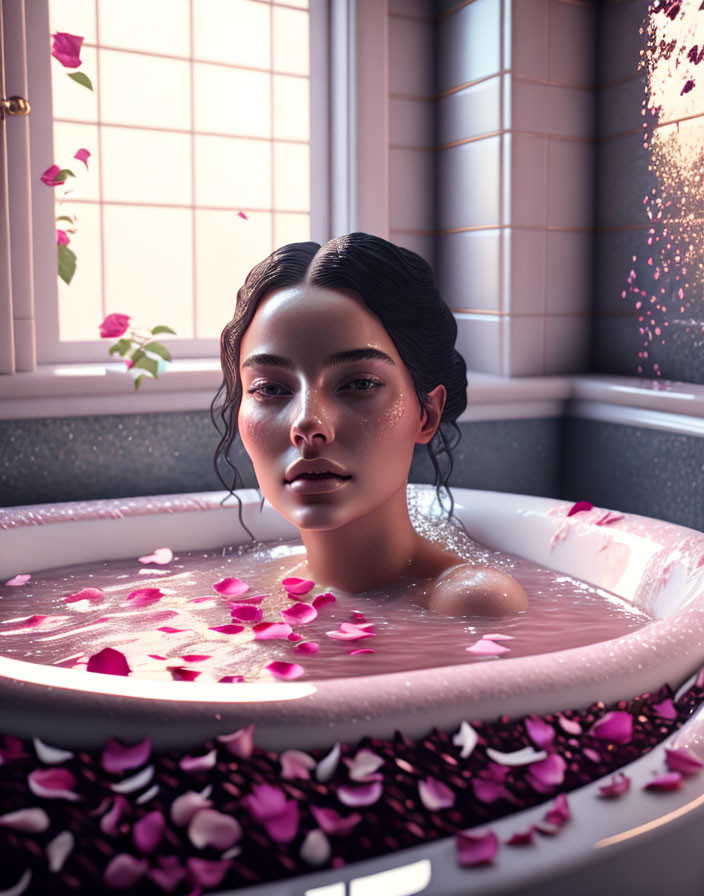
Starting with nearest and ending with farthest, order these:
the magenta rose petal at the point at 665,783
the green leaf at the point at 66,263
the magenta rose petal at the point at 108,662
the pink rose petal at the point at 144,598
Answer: the magenta rose petal at the point at 665,783
the magenta rose petal at the point at 108,662
the pink rose petal at the point at 144,598
the green leaf at the point at 66,263

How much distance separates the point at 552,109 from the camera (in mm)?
2594

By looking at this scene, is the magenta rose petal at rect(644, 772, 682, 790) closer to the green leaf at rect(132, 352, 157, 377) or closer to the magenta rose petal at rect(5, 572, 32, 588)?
the magenta rose petal at rect(5, 572, 32, 588)

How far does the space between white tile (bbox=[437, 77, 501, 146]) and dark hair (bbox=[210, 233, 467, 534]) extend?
124 cm

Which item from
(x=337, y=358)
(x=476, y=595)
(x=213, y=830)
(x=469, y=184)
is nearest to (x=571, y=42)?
(x=469, y=184)

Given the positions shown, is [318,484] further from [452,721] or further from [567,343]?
[567,343]

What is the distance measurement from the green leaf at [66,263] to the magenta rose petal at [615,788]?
201 centimetres

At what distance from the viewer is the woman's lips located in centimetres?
138

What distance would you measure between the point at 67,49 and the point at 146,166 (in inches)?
16.5

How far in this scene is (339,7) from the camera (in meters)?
2.70

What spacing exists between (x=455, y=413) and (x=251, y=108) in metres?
1.57

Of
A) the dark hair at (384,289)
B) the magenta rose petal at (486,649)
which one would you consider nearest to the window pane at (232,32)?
the dark hair at (384,289)

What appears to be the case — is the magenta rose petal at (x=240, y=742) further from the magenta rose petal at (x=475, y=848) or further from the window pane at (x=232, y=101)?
the window pane at (x=232, y=101)

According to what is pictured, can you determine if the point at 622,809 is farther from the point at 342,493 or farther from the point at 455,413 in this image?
the point at 455,413

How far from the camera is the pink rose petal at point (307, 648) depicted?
1.36m
